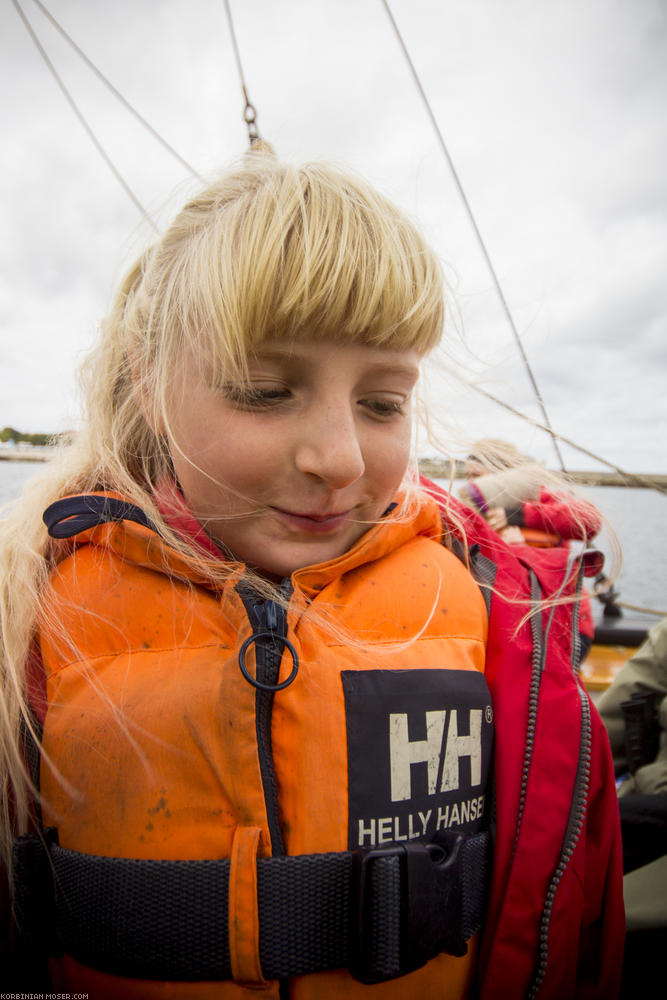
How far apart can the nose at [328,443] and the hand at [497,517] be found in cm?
218

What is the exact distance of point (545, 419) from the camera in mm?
1485

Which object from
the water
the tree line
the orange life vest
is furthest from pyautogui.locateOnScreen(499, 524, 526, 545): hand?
the tree line

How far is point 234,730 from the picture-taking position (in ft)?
2.56

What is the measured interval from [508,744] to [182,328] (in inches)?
Answer: 34.1

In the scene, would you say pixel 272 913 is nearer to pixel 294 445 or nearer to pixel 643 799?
pixel 294 445

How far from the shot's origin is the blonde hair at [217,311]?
2.51 feet

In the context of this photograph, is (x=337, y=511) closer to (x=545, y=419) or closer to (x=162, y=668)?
(x=162, y=668)

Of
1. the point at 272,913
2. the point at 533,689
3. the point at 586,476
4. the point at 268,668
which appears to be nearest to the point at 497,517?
the point at 586,476

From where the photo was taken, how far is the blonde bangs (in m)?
0.76

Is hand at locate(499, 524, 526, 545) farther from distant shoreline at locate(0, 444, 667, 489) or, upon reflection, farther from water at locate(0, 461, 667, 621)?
distant shoreline at locate(0, 444, 667, 489)

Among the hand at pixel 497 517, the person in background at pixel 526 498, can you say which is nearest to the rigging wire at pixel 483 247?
the person in background at pixel 526 498

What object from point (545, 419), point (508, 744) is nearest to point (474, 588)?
point (508, 744)

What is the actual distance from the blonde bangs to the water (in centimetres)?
58

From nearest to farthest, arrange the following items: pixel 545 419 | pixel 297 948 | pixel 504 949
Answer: pixel 297 948, pixel 504 949, pixel 545 419
